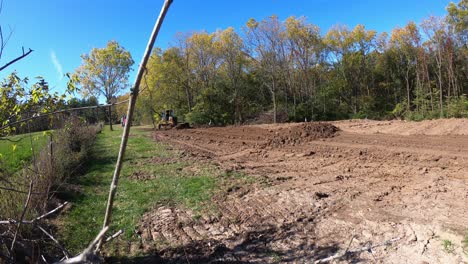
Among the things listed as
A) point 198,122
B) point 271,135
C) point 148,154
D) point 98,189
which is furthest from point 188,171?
point 198,122

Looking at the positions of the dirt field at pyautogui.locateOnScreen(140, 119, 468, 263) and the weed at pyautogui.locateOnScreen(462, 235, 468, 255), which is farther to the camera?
the dirt field at pyautogui.locateOnScreen(140, 119, 468, 263)

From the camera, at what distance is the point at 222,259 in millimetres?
4539

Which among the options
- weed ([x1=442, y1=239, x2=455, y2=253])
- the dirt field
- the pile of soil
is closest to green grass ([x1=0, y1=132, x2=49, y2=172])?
the dirt field

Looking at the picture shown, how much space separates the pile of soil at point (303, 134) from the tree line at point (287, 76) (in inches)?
663

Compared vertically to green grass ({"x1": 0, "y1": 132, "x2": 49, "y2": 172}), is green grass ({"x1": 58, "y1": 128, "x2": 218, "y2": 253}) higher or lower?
lower

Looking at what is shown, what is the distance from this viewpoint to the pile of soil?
14305 millimetres

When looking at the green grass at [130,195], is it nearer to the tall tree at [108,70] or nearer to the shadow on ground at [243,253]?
the shadow on ground at [243,253]

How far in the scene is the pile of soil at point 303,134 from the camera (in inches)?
563

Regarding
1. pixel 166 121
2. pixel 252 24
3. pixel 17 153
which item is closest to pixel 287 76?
pixel 252 24

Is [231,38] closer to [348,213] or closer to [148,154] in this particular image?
[148,154]

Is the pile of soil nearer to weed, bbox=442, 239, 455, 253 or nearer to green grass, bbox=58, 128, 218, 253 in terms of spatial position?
green grass, bbox=58, 128, 218, 253

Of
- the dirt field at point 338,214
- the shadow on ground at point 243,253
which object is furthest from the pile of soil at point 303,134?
the shadow on ground at point 243,253

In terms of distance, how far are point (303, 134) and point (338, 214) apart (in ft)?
30.7

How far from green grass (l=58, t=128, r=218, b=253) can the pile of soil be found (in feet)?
15.6
